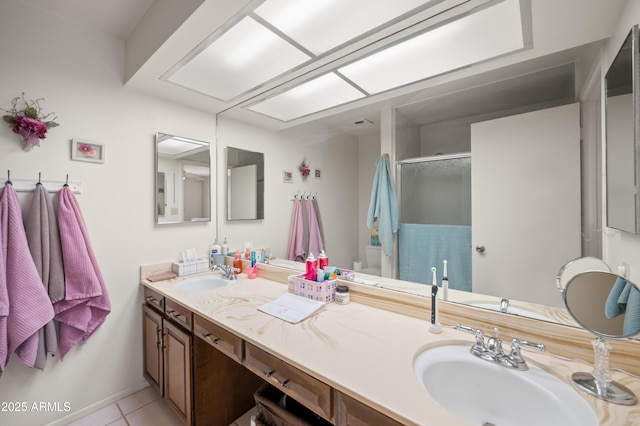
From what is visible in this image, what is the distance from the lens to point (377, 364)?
34.5 inches

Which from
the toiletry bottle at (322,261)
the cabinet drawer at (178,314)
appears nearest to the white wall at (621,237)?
the toiletry bottle at (322,261)

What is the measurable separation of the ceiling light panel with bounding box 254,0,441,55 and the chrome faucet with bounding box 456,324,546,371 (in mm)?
1346

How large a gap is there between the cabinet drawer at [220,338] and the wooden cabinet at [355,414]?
0.54 meters

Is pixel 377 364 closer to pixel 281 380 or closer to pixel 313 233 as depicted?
pixel 281 380

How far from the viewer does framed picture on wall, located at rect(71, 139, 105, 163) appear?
5.36 ft

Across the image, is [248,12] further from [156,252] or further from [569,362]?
[569,362]

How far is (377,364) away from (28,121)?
217 cm

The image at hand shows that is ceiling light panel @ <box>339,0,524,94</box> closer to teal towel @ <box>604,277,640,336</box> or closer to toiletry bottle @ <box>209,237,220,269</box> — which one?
teal towel @ <box>604,277,640,336</box>

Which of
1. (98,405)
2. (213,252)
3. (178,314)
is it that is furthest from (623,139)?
(98,405)

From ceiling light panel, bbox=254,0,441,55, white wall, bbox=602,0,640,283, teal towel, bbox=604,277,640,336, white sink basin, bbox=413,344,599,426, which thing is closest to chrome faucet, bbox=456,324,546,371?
white sink basin, bbox=413,344,599,426

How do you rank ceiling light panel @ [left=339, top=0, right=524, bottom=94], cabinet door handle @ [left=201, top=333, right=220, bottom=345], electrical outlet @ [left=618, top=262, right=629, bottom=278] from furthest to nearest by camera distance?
1. cabinet door handle @ [left=201, top=333, right=220, bottom=345]
2. ceiling light panel @ [left=339, top=0, right=524, bottom=94]
3. electrical outlet @ [left=618, top=262, right=629, bottom=278]

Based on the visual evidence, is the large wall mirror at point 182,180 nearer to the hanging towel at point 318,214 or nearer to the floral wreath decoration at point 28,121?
the floral wreath decoration at point 28,121

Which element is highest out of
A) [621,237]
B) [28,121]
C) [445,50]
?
[445,50]

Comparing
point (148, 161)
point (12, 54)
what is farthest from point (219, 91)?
point (12, 54)
